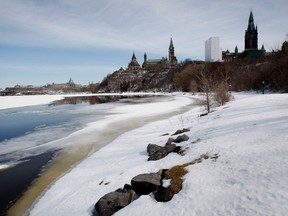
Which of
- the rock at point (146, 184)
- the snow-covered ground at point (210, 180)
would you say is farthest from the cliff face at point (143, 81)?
the rock at point (146, 184)

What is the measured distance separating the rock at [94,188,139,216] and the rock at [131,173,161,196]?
0.76ft

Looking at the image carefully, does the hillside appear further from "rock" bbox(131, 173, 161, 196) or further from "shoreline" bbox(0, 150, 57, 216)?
"rock" bbox(131, 173, 161, 196)

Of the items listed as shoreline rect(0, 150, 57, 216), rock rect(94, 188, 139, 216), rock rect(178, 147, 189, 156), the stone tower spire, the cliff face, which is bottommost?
shoreline rect(0, 150, 57, 216)

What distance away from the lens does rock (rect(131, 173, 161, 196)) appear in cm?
640

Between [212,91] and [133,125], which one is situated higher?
[212,91]

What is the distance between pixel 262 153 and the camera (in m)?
6.52

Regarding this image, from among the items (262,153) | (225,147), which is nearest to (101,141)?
(225,147)

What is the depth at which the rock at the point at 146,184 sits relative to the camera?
6.40 metres

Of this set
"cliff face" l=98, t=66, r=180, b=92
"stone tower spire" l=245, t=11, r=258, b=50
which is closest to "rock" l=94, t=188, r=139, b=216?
"cliff face" l=98, t=66, r=180, b=92

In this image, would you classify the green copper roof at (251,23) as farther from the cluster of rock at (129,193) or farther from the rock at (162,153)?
the cluster of rock at (129,193)

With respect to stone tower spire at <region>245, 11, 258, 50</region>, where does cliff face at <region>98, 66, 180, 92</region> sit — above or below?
below

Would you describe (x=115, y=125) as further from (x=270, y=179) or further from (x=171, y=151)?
(x=270, y=179)

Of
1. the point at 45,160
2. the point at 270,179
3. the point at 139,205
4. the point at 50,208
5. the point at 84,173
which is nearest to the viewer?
the point at 270,179

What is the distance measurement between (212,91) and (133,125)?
37.1 ft
